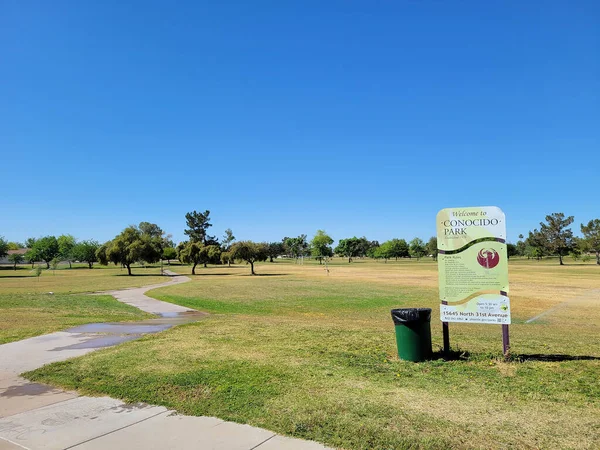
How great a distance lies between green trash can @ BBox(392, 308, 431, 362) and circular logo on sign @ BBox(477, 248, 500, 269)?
147cm

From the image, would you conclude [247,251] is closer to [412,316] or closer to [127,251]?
[127,251]

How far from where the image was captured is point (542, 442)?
13.5ft

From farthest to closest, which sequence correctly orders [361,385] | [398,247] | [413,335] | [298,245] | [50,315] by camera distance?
1. [298,245]
2. [398,247]
3. [50,315]
4. [413,335]
5. [361,385]

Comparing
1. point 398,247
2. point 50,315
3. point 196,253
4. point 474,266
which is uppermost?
point 398,247

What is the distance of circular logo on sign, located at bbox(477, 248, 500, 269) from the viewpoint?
7883 mm

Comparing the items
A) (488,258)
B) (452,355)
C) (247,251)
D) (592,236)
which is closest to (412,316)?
(452,355)

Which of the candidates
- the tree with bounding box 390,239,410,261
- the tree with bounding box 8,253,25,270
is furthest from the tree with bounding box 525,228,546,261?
the tree with bounding box 8,253,25,270

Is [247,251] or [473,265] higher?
[247,251]

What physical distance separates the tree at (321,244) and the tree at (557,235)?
2889 inches

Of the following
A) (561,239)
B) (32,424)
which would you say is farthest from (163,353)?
(561,239)

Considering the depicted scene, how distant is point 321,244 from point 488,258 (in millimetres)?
151404

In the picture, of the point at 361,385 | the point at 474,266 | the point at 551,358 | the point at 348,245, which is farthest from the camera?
the point at 348,245

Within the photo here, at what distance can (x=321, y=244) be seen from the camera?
15912 cm

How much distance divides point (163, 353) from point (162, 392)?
261 centimetres
